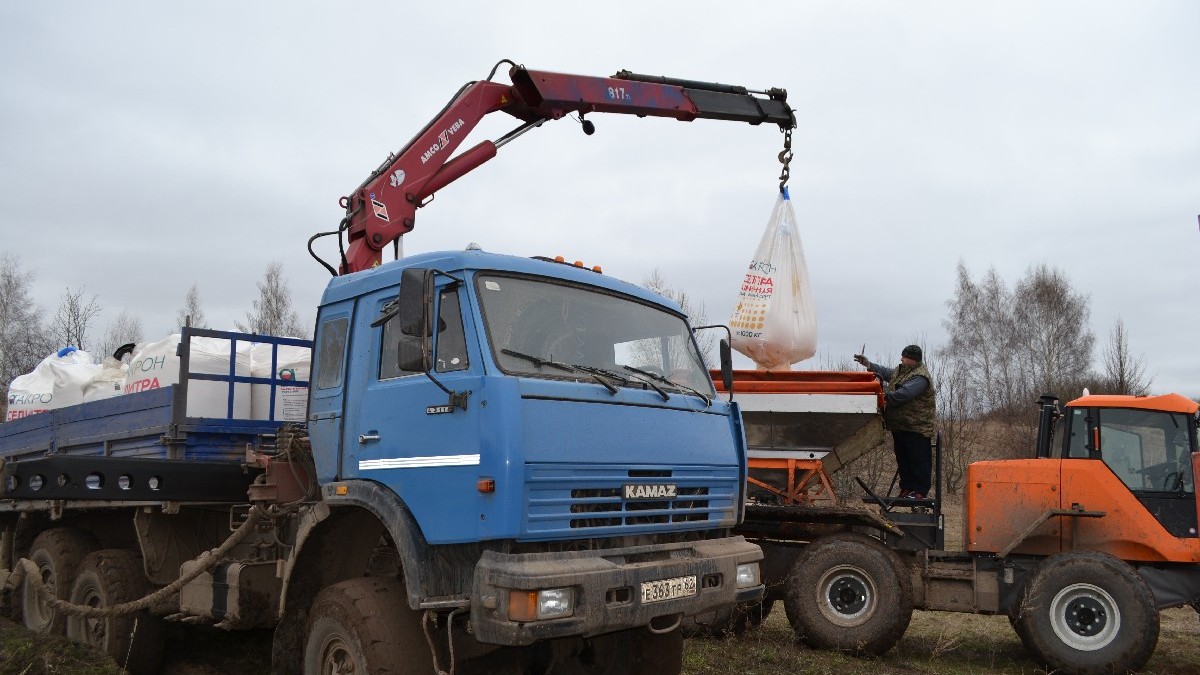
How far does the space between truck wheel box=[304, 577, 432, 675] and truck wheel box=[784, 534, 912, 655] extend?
13.5ft

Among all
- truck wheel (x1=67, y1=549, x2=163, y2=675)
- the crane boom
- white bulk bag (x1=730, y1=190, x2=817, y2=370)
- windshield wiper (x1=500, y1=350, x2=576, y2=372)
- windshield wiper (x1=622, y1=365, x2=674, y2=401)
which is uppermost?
the crane boom

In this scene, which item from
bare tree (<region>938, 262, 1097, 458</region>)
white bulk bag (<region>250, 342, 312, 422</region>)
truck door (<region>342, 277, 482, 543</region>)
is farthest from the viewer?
bare tree (<region>938, 262, 1097, 458</region>)

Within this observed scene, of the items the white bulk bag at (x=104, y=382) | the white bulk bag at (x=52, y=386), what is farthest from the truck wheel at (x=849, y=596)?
the white bulk bag at (x=52, y=386)

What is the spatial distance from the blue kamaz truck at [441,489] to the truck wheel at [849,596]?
2.44 m

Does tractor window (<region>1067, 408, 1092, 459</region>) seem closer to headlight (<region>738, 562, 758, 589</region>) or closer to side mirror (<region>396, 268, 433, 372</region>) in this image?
headlight (<region>738, 562, 758, 589</region>)

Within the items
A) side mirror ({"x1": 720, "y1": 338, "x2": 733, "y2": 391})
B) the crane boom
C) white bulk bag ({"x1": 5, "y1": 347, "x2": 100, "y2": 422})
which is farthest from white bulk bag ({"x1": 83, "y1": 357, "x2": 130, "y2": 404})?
side mirror ({"x1": 720, "y1": 338, "x2": 733, "y2": 391})

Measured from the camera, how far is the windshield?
14.9ft

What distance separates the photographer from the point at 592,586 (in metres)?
4.08

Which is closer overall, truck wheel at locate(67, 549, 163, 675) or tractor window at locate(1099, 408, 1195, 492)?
truck wheel at locate(67, 549, 163, 675)

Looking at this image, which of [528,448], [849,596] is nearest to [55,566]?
[528,448]

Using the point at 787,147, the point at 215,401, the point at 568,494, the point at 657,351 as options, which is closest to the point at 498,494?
the point at 568,494

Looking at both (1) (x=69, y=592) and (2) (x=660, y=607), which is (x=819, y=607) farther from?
(1) (x=69, y=592)

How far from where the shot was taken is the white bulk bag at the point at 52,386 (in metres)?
8.13

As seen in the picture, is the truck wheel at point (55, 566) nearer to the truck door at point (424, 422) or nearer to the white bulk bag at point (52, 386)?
the white bulk bag at point (52, 386)
